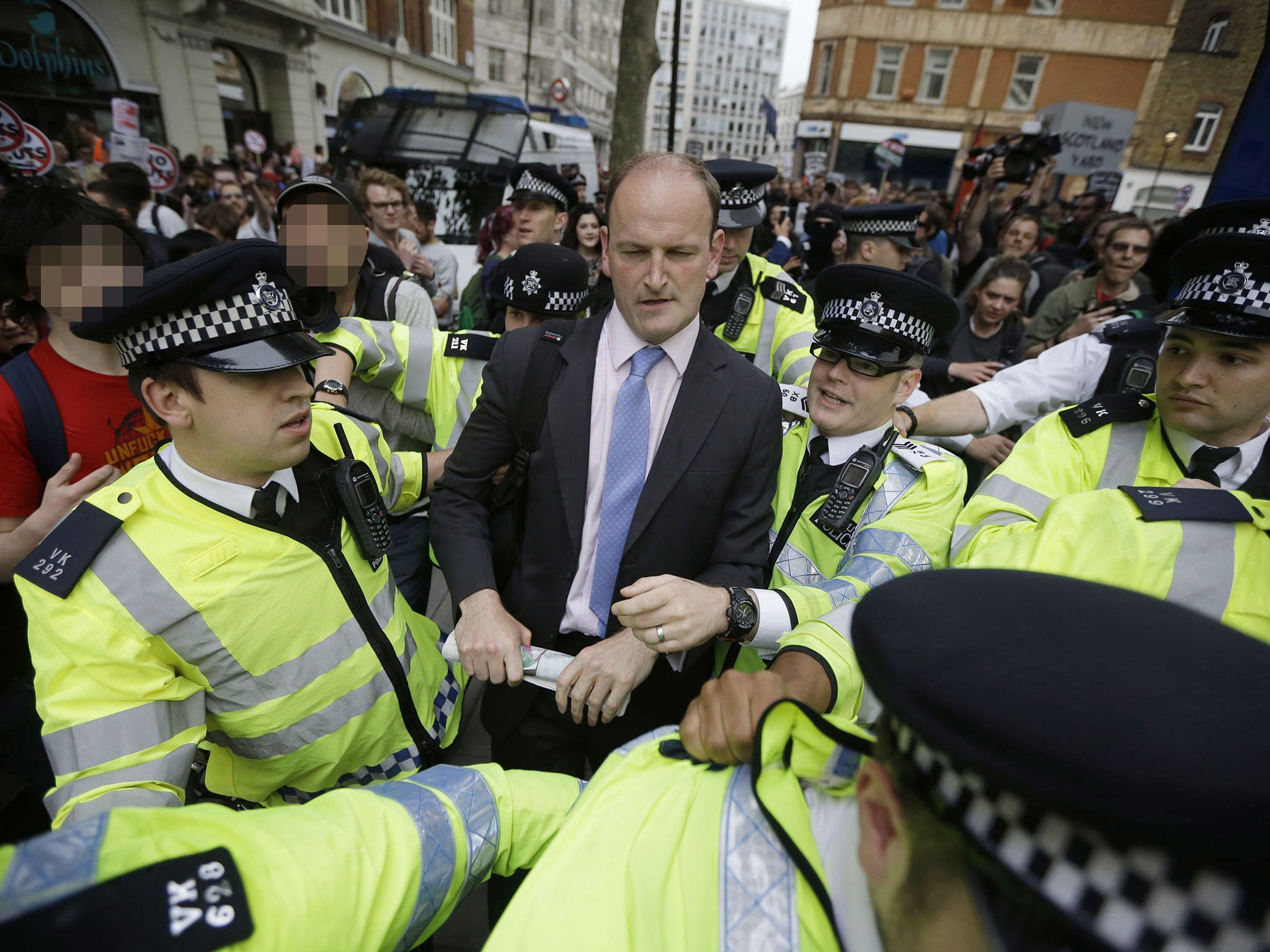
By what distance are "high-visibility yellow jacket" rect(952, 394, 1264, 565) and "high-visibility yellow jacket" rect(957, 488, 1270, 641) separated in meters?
0.34

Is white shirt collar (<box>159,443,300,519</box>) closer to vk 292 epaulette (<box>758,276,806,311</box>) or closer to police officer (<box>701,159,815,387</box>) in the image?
police officer (<box>701,159,815,387</box>)

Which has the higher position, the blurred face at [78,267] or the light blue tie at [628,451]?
the blurred face at [78,267]

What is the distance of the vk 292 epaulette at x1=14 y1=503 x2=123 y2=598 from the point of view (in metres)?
1.18

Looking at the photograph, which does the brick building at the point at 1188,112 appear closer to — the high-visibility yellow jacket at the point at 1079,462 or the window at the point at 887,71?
the window at the point at 887,71

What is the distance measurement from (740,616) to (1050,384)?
182 cm

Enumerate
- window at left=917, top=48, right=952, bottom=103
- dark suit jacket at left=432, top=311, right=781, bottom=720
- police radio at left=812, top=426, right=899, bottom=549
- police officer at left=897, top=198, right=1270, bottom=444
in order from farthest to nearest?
window at left=917, top=48, right=952, bottom=103 → police officer at left=897, top=198, right=1270, bottom=444 → police radio at left=812, top=426, right=899, bottom=549 → dark suit jacket at left=432, top=311, right=781, bottom=720

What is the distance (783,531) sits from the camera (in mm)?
2053

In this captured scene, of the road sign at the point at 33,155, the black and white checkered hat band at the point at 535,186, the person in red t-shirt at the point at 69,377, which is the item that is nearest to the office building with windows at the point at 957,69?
the black and white checkered hat band at the point at 535,186

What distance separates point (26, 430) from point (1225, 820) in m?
2.55

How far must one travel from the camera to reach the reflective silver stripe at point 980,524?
1593 mm

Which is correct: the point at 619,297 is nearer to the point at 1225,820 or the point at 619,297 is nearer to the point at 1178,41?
the point at 1225,820

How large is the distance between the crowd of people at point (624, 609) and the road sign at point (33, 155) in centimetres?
285

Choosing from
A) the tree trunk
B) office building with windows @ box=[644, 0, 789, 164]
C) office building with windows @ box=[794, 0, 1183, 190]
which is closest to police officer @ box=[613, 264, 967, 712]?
the tree trunk

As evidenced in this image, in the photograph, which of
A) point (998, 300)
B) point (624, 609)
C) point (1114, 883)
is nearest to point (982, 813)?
point (1114, 883)
